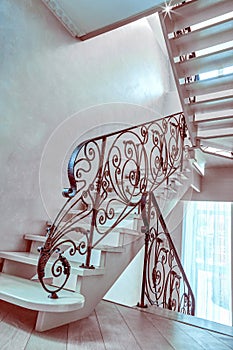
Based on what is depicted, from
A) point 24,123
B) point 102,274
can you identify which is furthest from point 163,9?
point 102,274

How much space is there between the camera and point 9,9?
8.27 ft

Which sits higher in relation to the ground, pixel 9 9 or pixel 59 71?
pixel 9 9

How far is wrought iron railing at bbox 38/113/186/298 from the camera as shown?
1641 millimetres

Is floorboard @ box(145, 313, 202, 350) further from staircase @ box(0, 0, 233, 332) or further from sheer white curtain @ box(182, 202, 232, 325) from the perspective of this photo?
sheer white curtain @ box(182, 202, 232, 325)

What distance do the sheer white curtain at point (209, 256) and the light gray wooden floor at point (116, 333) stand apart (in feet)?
10.1

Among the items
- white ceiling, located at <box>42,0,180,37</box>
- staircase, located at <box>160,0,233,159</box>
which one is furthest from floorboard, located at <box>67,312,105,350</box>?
white ceiling, located at <box>42,0,180,37</box>

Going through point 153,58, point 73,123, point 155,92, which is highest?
point 153,58

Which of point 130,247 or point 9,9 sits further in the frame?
point 9,9

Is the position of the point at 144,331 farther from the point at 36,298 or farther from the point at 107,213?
the point at 107,213

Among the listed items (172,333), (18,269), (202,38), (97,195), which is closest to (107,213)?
(97,195)

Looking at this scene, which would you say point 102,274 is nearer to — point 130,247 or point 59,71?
point 130,247

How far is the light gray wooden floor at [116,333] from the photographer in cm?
134

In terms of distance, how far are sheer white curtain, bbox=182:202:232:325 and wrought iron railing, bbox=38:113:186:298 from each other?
65.7 inches

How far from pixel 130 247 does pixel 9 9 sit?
2.62m
